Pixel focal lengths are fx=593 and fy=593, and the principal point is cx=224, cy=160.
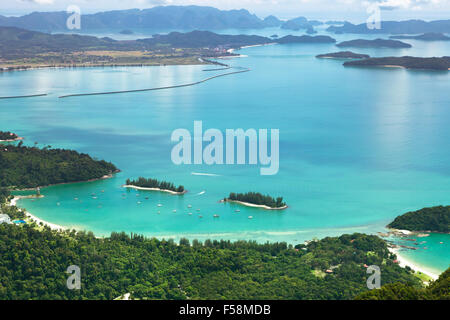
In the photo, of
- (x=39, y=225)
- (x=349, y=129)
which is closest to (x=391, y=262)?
(x=39, y=225)

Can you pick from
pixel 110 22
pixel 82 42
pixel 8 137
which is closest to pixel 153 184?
pixel 8 137

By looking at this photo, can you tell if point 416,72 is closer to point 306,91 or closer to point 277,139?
point 306,91

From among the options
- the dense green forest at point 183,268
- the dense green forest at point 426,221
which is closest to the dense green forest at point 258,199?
the dense green forest at point 426,221

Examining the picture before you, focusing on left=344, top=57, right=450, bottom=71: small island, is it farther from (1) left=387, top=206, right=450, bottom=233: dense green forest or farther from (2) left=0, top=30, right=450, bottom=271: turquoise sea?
(1) left=387, top=206, right=450, bottom=233: dense green forest

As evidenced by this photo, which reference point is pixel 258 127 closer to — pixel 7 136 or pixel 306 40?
pixel 7 136

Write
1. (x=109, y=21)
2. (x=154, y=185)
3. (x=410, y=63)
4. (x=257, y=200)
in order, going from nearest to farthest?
(x=257, y=200) → (x=154, y=185) → (x=410, y=63) → (x=109, y=21)

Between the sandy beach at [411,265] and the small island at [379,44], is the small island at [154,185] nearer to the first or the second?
the sandy beach at [411,265]
